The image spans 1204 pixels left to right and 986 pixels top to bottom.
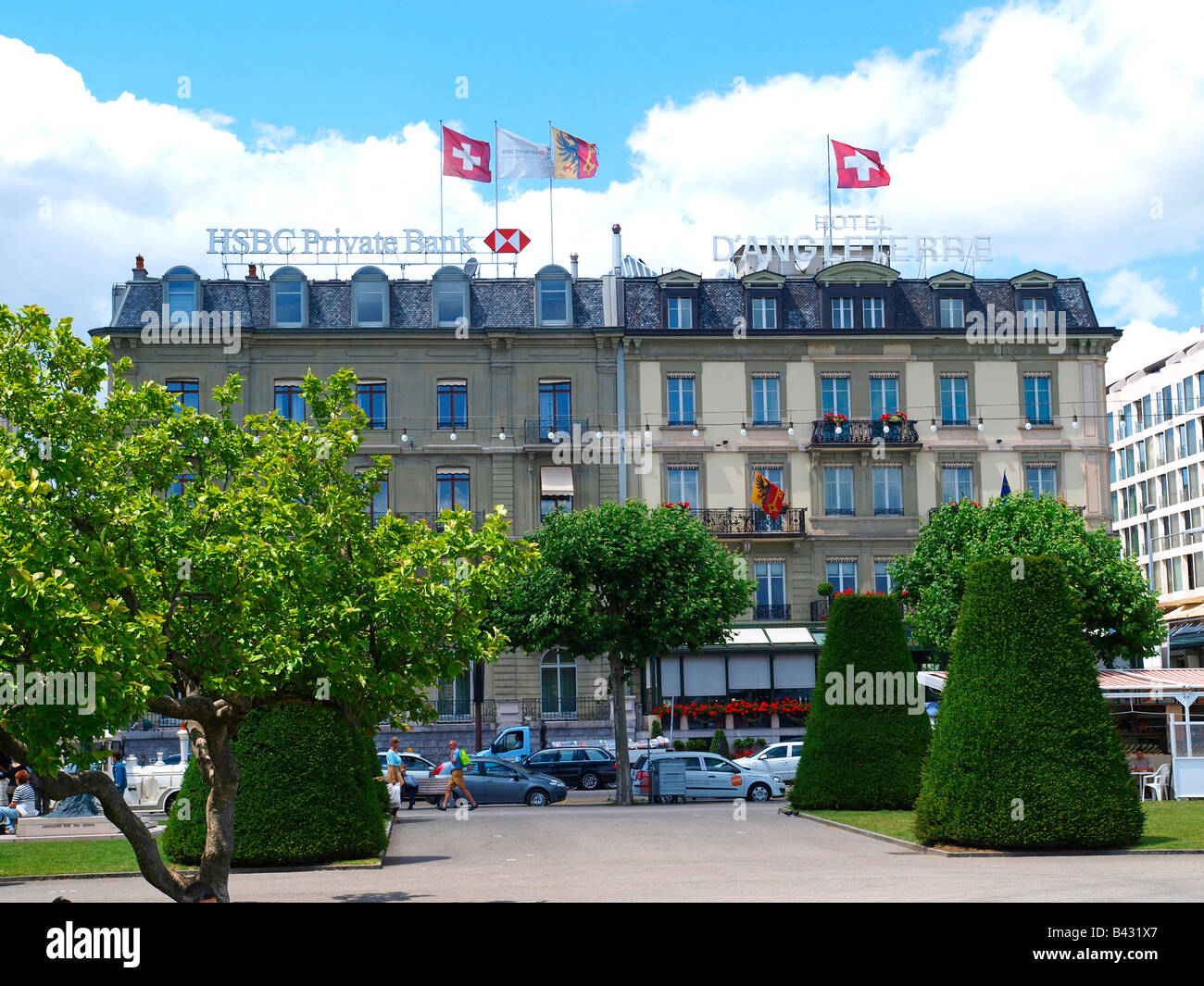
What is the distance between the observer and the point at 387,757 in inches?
1453

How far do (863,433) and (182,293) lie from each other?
25.9m

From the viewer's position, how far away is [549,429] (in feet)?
166

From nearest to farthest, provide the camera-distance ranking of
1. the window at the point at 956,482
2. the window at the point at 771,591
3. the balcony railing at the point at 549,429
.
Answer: the balcony railing at the point at 549,429 < the window at the point at 771,591 < the window at the point at 956,482

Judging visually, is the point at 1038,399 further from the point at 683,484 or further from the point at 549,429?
the point at 549,429

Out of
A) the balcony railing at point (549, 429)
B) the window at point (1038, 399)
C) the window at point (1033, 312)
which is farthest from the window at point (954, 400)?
the balcony railing at point (549, 429)

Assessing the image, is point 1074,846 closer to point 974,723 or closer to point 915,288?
point 974,723

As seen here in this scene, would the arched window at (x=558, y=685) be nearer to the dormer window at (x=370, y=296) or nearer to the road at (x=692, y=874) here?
the dormer window at (x=370, y=296)

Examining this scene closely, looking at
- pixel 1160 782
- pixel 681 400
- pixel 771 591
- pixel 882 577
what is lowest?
pixel 1160 782

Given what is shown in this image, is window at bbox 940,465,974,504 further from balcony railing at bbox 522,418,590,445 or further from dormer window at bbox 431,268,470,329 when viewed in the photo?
dormer window at bbox 431,268,470,329

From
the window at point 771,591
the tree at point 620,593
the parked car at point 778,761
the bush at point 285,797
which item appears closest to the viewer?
the bush at point 285,797

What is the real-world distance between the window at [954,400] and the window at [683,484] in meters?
9.90

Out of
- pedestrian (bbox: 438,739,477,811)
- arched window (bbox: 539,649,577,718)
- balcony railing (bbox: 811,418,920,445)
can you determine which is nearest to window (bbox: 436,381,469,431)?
arched window (bbox: 539,649,577,718)

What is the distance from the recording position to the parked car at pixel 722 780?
38312mm

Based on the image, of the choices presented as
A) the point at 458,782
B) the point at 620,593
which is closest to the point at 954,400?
the point at 620,593
